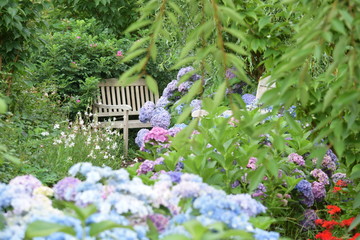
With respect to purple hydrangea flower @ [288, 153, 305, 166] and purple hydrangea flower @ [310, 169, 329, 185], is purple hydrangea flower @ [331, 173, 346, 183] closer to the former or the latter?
purple hydrangea flower @ [310, 169, 329, 185]

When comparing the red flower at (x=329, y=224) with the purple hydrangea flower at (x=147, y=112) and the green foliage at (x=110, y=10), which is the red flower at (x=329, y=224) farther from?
the green foliage at (x=110, y=10)

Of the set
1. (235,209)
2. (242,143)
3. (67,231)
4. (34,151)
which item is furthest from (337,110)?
(34,151)

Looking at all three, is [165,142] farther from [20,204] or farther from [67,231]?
[67,231]

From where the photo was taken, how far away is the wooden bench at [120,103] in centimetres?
750

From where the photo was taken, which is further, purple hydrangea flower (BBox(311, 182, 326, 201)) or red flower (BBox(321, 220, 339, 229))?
purple hydrangea flower (BBox(311, 182, 326, 201))

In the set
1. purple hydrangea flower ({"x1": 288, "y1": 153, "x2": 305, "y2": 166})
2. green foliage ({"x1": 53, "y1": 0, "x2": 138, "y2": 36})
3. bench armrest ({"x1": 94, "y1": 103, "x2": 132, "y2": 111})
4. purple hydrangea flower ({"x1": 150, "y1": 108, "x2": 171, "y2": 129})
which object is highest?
green foliage ({"x1": 53, "y1": 0, "x2": 138, "y2": 36})

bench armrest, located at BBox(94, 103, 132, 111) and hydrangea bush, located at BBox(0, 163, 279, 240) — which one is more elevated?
bench armrest, located at BBox(94, 103, 132, 111)

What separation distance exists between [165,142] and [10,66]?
2.27 metres

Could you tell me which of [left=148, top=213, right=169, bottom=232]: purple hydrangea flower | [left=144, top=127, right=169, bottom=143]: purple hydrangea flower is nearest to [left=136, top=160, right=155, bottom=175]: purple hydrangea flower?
[left=144, top=127, right=169, bottom=143]: purple hydrangea flower

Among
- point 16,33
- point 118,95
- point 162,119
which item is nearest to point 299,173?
point 162,119

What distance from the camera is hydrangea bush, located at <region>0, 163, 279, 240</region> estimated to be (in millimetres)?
1486

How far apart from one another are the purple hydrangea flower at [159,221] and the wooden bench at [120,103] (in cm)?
565

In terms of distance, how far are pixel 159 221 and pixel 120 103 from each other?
6660mm

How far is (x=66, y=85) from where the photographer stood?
24.4 feet
